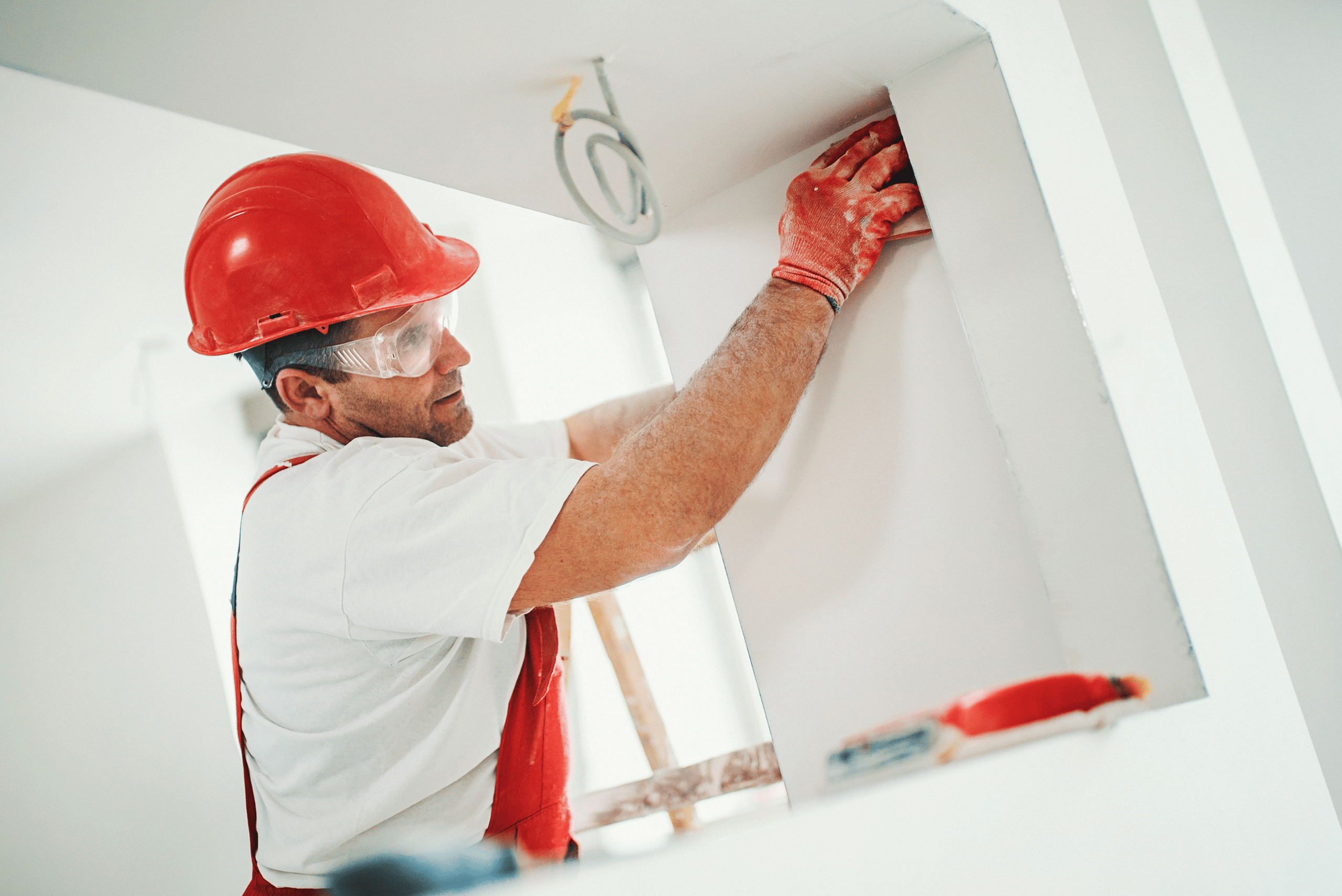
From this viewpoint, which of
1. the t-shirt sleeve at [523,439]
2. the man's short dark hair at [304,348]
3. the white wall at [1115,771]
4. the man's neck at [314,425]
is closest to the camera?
the white wall at [1115,771]

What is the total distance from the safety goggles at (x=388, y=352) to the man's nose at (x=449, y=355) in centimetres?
2

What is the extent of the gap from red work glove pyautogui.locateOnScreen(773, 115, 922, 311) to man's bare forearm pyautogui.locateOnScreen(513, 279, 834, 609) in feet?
0.44

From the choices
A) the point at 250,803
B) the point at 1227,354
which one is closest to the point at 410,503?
the point at 250,803

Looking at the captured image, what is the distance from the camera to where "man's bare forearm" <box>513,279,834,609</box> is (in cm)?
84

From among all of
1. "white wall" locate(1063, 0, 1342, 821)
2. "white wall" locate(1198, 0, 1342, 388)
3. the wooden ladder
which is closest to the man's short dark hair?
the wooden ladder

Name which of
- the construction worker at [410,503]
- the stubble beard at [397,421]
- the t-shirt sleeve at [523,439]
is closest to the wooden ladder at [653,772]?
the t-shirt sleeve at [523,439]

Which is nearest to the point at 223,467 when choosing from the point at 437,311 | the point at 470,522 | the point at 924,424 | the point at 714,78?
the point at 437,311

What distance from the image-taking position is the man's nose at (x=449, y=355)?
1204mm

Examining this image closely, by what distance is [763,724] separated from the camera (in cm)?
225

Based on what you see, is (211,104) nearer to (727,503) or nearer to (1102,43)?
(727,503)

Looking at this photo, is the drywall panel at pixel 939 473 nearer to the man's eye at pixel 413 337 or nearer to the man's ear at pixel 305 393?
the man's eye at pixel 413 337

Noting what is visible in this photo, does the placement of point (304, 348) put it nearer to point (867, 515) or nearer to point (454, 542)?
point (454, 542)

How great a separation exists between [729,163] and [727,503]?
59 centimetres

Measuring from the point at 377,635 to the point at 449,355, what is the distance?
48 centimetres
